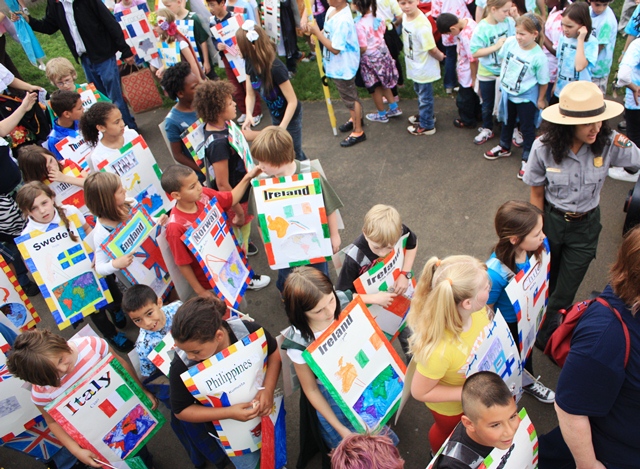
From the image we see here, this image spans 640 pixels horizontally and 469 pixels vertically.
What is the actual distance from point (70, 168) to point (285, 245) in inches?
95.2

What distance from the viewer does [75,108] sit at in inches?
215

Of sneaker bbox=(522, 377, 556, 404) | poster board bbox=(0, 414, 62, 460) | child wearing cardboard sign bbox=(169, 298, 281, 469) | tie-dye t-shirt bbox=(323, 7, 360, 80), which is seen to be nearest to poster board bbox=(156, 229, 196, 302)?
child wearing cardboard sign bbox=(169, 298, 281, 469)

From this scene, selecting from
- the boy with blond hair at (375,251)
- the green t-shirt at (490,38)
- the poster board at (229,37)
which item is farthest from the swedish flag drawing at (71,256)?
the green t-shirt at (490,38)

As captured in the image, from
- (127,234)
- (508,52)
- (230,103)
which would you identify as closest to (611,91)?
(508,52)

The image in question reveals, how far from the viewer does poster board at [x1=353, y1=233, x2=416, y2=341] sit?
336 cm

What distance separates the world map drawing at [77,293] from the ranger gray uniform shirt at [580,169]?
11.5 ft

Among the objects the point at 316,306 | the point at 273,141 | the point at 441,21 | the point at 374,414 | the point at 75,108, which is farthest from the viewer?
the point at 441,21

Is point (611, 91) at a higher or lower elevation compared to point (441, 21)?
lower

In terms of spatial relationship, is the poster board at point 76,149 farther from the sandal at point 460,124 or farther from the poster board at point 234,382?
the sandal at point 460,124

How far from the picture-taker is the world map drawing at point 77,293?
418 centimetres

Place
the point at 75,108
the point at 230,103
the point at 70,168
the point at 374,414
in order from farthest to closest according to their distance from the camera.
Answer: the point at 75,108, the point at 70,168, the point at 230,103, the point at 374,414

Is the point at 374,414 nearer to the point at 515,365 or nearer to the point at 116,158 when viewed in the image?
the point at 515,365

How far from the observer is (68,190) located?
502 cm

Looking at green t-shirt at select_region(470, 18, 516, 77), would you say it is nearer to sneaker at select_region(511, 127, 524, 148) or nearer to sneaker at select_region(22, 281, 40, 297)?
sneaker at select_region(511, 127, 524, 148)
